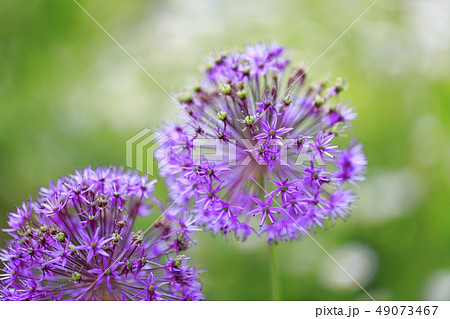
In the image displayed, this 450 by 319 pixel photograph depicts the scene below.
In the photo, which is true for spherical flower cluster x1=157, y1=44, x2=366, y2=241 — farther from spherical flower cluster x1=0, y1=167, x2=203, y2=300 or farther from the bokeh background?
the bokeh background

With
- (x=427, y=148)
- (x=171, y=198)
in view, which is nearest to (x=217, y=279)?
(x=171, y=198)

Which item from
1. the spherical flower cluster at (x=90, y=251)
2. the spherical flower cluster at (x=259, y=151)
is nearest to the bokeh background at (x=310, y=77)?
the spherical flower cluster at (x=259, y=151)

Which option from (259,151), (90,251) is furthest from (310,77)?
(90,251)

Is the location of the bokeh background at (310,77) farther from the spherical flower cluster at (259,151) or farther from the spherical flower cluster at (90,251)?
the spherical flower cluster at (90,251)

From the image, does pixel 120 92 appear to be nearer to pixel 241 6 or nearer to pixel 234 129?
pixel 241 6

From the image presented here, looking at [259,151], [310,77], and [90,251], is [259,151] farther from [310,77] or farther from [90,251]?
[310,77]

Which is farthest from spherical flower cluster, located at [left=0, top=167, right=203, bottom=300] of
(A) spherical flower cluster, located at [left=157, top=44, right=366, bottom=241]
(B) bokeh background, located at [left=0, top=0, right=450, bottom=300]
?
(B) bokeh background, located at [left=0, top=0, right=450, bottom=300]
